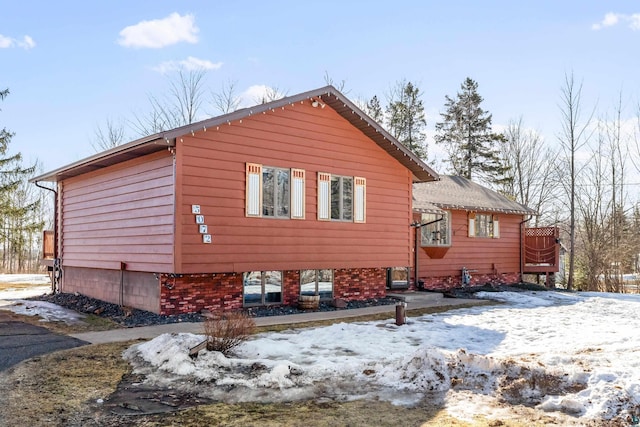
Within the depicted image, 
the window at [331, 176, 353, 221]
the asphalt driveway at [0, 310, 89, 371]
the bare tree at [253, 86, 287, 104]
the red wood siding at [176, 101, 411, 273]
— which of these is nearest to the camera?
the asphalt driveway at [0, 310, 89, 371]

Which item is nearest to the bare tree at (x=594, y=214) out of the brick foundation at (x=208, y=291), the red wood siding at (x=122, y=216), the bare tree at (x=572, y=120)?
the bare tree at (x=572, y=120)

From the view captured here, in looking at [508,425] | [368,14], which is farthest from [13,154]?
[508,425]

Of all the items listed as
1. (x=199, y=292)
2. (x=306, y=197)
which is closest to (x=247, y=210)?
(x=306, y=197)

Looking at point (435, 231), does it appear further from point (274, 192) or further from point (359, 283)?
point (274, 192)

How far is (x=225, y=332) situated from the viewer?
23.7 feet

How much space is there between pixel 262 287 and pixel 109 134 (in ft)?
80.7

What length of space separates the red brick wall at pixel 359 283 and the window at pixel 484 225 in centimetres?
587

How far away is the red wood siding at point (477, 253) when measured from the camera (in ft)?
59.2

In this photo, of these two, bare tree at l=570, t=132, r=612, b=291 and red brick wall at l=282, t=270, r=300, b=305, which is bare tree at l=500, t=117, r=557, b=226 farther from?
red brick wall at l=282, t=270, r=300, b=305

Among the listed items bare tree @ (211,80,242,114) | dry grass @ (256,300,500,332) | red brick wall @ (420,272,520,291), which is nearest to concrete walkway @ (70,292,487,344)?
dry grass @ (256,300,500,332)

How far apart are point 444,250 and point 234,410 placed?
13658 millimetres

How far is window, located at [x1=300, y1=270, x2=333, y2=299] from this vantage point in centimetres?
1311

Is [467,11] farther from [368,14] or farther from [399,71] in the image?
[399,71]

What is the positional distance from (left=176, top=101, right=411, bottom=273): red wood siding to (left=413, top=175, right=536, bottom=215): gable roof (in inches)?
111
